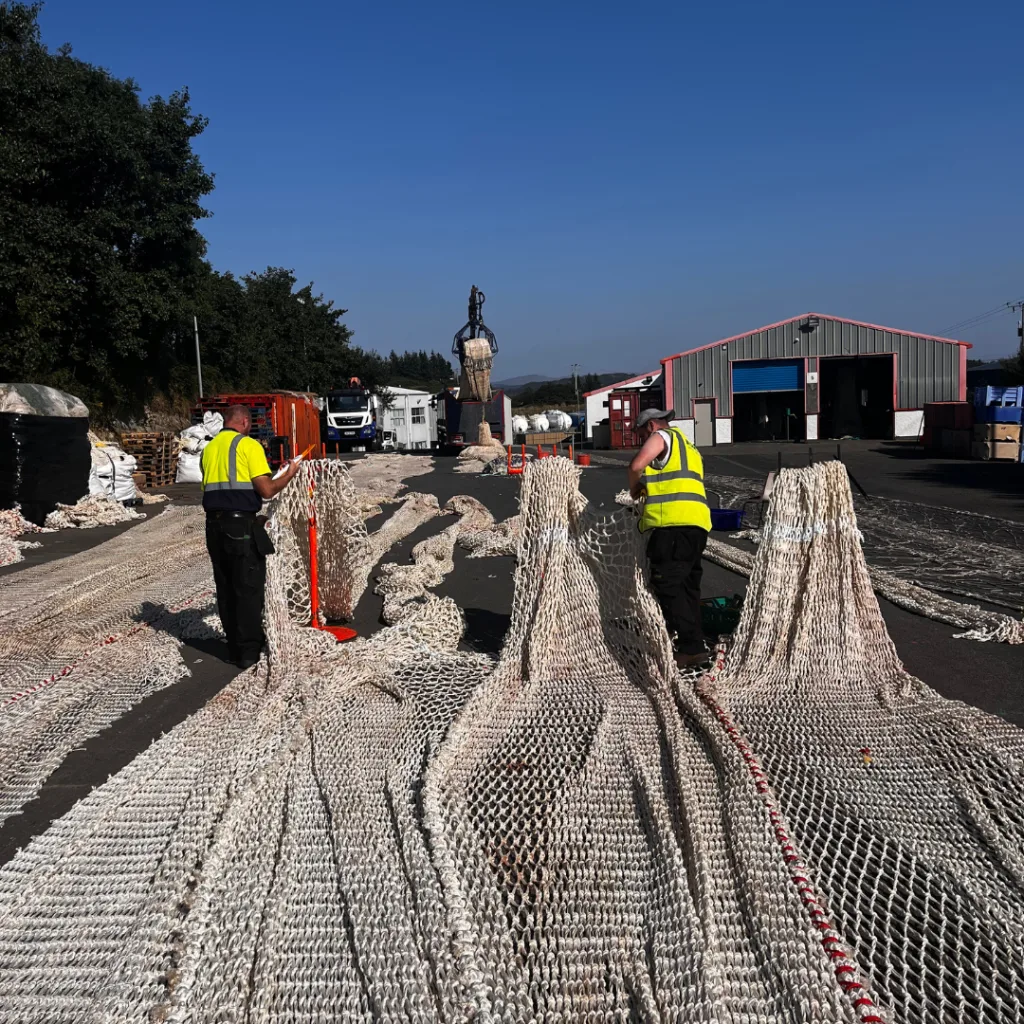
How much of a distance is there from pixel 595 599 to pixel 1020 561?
18.4ft

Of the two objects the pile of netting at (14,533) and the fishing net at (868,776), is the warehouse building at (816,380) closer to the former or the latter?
the pile of netting at (14,533)

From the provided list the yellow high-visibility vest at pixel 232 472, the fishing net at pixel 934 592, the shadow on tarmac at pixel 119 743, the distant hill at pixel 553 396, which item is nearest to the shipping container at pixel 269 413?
the fishing net at pixel 934 592

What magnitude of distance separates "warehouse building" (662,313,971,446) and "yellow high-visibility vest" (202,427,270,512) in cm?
3434

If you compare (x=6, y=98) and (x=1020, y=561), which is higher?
(x=6, y=98)

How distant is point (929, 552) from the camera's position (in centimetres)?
954

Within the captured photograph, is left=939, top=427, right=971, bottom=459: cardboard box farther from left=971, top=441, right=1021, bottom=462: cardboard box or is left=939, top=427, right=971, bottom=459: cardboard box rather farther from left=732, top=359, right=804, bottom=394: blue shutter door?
left=732, top=359, right=804, bottom=394: blue shutter door

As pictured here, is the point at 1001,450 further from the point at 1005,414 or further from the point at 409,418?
the point at 409,418

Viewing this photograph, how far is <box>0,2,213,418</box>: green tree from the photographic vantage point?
70.9 feet

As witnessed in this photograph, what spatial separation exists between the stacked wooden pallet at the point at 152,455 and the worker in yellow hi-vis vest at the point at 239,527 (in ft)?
50.6

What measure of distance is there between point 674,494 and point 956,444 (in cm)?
2279

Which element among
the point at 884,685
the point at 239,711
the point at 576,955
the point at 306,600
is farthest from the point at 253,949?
the point at 306,600

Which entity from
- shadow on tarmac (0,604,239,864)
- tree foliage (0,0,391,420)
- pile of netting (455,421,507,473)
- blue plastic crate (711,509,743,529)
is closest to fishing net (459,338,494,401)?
pile of netting (455,421,507,473)

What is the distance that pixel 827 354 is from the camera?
38031 millimetres

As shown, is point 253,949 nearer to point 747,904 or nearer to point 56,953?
point 56,953
